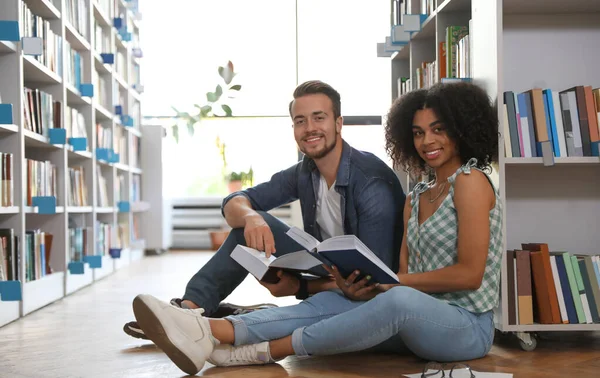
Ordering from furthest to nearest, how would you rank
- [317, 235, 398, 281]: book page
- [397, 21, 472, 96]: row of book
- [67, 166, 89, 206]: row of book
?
[67, 166, 89, 206]: row of book
[397, 21, 472, 96]: row of book
[317, 235, 398, 281]: book page

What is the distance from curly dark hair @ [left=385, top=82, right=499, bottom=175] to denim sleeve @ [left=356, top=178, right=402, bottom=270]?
4.0 inches

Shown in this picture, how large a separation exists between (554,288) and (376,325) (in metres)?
0.72

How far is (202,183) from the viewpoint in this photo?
7406 millimetres

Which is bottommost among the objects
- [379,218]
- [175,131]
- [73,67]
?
[379,218]

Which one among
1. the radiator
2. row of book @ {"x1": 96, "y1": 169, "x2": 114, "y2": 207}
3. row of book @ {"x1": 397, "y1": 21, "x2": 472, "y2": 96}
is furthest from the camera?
the radiator

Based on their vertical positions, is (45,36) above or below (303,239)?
above

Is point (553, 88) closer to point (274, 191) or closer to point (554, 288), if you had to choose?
point (554, 288)

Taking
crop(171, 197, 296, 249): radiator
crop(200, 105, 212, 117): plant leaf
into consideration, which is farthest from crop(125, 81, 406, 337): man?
crop(171, 197, 296, 249): radiator

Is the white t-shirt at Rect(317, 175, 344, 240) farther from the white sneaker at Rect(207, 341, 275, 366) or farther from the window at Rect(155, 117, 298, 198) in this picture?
the window at Rect(155, 117, 298, 198)

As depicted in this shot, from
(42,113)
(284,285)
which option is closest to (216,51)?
(42,113)

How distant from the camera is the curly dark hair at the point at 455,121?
2010 millimetres

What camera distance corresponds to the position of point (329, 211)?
2389 mm

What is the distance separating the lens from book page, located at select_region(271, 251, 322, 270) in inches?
72.8

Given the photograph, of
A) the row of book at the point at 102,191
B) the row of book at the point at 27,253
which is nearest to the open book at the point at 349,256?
the row of book at the point at 27,253
